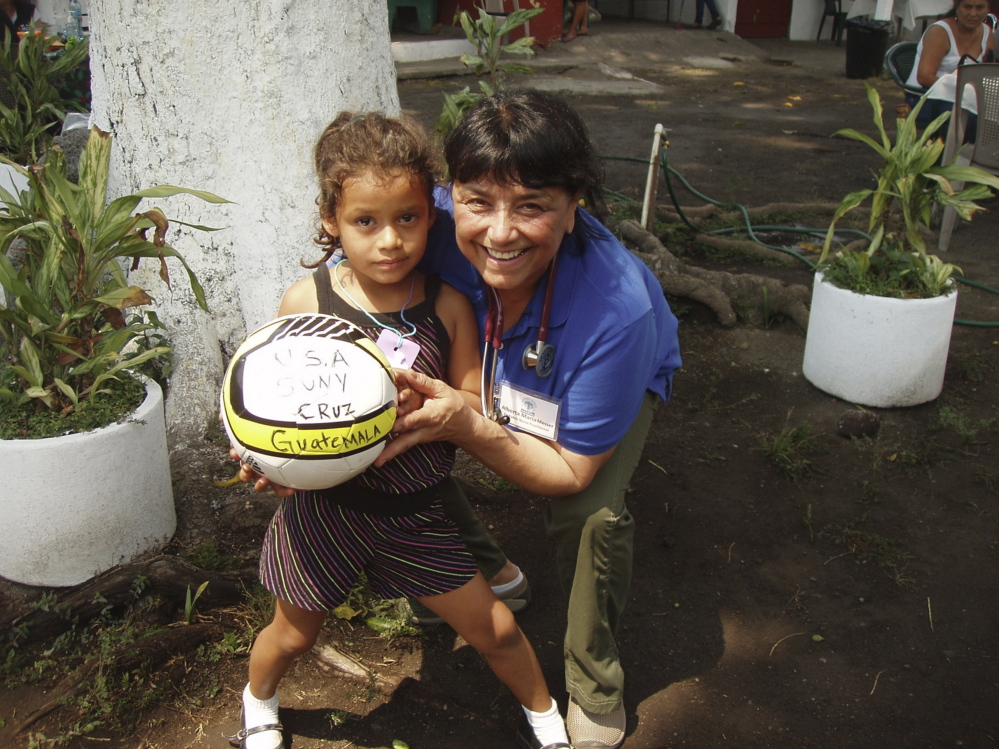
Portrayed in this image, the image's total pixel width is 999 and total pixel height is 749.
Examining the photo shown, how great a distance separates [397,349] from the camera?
6.61 feet

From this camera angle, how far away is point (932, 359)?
3963mm

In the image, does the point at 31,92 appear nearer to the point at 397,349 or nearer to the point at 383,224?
the point at 383,224

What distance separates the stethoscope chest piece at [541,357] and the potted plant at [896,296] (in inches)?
90.0

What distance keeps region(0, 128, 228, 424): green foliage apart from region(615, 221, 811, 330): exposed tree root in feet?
9.92

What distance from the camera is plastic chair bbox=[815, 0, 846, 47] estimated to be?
15555mm

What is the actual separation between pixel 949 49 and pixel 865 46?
6389 millimetres

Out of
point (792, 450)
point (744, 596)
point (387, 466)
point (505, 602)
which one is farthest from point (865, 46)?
point (387, 466)

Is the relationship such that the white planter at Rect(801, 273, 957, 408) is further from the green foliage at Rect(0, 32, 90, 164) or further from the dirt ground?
the green foliage at Rect(0, 32, 90, 164)

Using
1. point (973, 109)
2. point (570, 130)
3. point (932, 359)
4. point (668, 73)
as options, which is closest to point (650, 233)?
point (932, 359)

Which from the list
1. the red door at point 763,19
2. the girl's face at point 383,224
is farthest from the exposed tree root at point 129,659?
the red door at point 763,19

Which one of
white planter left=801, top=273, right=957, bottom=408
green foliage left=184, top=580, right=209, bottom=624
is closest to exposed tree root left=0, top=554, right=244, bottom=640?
green foliage left=184, top=580, right=209, bottom=624

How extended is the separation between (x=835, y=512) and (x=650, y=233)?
263 centimetres

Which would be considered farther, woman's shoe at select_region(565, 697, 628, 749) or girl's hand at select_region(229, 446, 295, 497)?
woman's shoe at select_region(565, 697, 628, 749)

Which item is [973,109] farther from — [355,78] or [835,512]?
[355,78]
